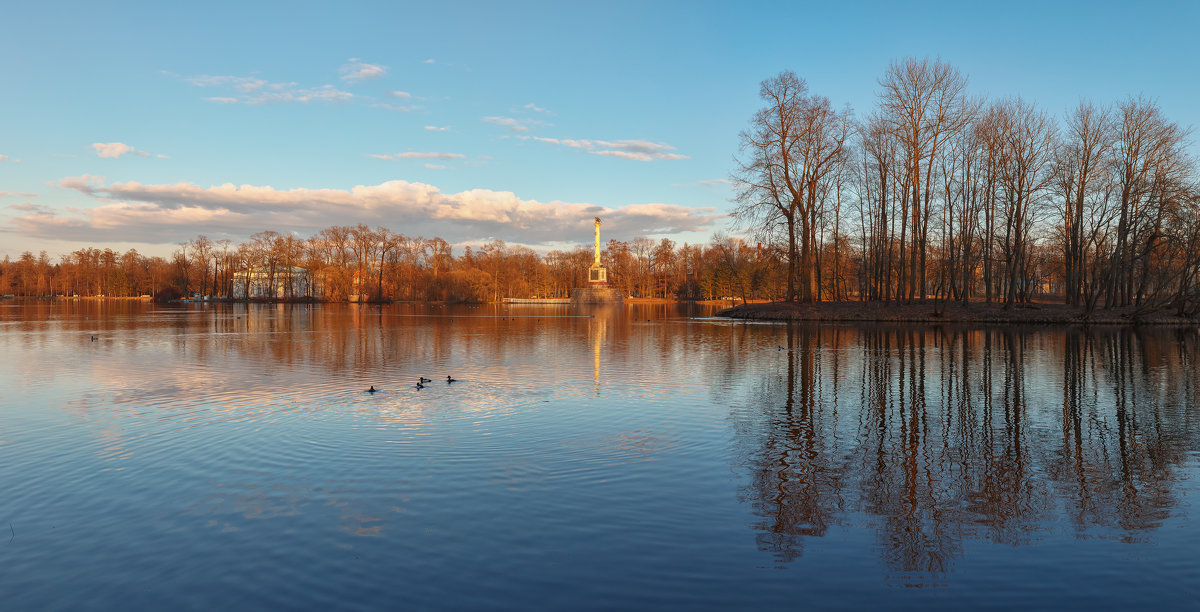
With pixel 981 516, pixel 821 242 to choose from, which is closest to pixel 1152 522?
pixel 981 516

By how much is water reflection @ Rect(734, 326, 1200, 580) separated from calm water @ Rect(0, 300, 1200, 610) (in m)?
0.06

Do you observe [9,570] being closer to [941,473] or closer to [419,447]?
[419,447]

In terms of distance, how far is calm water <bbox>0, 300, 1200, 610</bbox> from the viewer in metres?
5.34

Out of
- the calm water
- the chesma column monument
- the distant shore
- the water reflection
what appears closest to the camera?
the calm water

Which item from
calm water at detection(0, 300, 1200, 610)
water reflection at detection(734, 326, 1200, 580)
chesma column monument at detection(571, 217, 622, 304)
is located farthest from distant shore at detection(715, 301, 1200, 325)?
chesma column monument at detection(571, 217, 622, 304)

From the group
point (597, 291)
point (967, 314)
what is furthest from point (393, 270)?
point (967, 314)

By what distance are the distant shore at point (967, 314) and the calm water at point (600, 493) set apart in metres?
27.9

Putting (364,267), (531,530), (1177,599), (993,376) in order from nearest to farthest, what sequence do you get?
1. (1177,599)
2. (531,530)
3. (993,376)
4. (364,267)

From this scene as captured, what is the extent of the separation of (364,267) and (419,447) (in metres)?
118

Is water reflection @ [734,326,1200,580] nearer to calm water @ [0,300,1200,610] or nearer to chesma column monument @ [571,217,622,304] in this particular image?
calm water @ [0,300,1200,610]

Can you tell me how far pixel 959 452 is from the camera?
959 cm

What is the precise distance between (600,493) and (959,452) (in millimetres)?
5741

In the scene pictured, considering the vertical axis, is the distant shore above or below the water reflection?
above

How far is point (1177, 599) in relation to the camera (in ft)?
16.6
